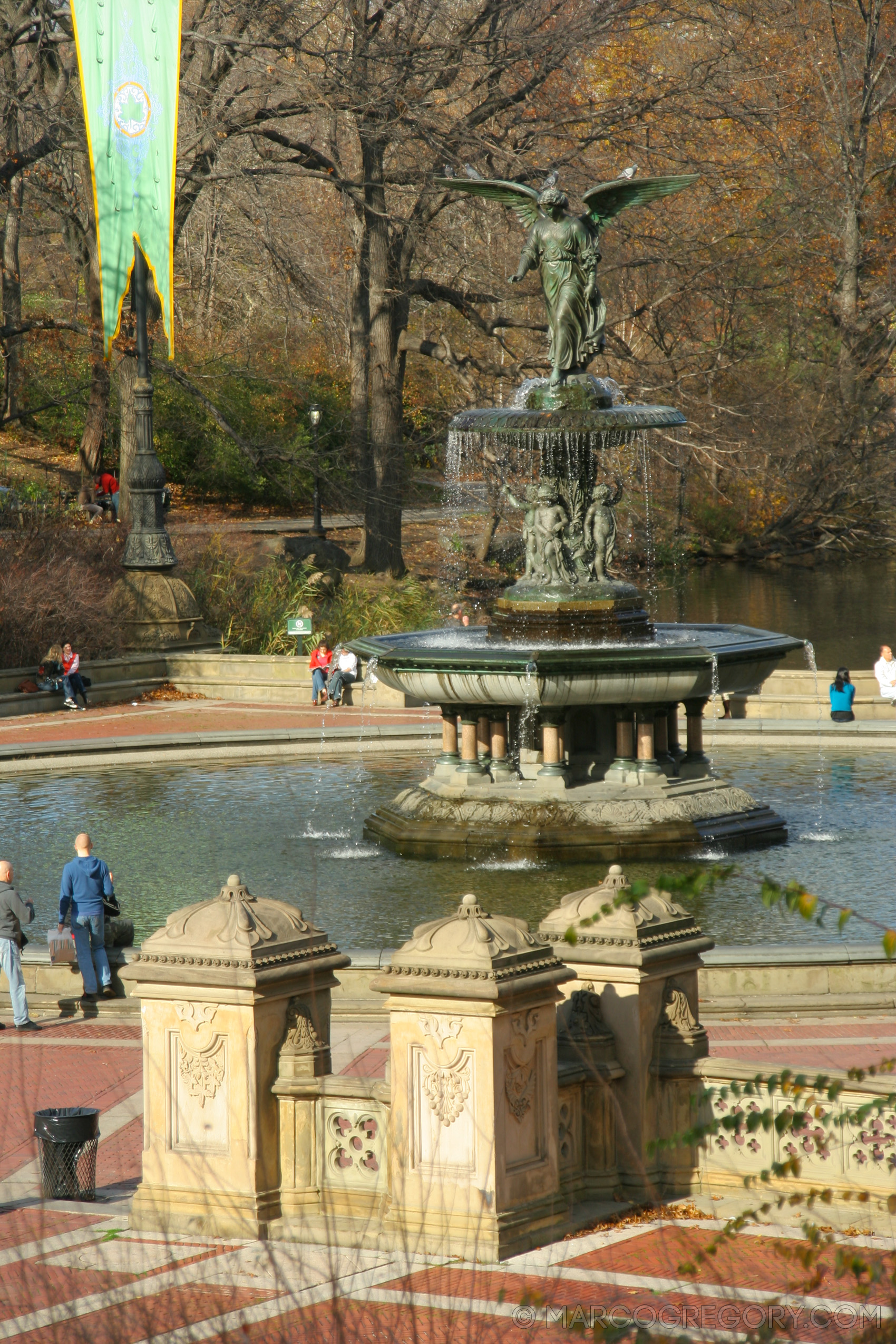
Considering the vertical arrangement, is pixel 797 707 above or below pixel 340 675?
below

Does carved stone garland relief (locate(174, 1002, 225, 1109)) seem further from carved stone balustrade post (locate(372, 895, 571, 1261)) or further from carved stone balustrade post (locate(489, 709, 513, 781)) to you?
carved stone balustrade post (locate(489, 709, 513, 781))

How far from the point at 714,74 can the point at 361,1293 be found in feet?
124

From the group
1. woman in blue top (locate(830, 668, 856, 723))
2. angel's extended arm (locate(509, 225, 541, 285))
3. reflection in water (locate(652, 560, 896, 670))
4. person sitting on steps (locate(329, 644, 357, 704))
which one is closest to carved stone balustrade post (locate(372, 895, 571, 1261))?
angel's extended arm (locate(509, 225, 541, 285))

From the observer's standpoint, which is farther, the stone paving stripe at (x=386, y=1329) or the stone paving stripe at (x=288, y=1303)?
the stone paving stripe at (x=288, y=1303)

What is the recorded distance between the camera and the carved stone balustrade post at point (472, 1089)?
7219mm

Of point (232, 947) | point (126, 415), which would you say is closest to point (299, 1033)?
point (232, 947)

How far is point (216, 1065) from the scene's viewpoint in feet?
25.6

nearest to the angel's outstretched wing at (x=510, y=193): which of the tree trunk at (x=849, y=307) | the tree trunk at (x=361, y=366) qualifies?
the tree trunk at (x=361, y=366)

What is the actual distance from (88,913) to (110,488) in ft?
108

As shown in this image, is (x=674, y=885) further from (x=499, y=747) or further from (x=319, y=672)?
(x=319, y=672)

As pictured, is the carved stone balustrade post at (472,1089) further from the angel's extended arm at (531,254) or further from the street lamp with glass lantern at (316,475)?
the street lamp with glass lantern at (316,475)

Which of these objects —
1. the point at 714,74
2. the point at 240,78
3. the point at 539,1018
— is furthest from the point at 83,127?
the point at 539,1018

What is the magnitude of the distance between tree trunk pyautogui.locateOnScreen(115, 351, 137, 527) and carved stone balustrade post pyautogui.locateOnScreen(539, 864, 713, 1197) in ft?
94.8

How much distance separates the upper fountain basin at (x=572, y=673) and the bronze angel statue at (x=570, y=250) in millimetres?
3069
